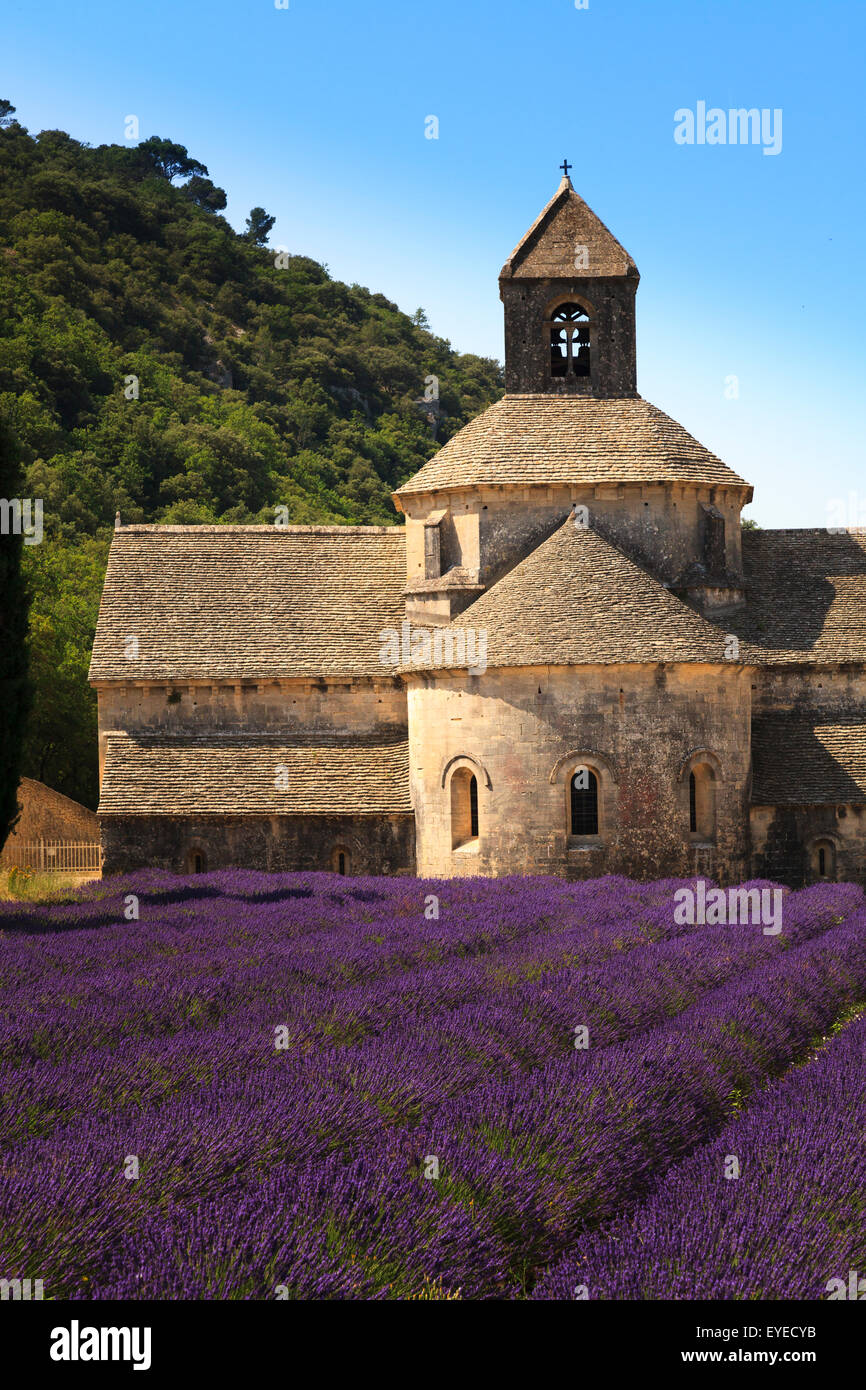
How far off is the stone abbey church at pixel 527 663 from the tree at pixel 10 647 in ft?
19.4

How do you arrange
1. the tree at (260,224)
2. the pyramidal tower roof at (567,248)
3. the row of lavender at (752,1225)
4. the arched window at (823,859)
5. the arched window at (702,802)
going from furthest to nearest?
the tree at (260,224) → the pyramidal tower roof at (567,248) → the arched window at (823,859) → the arched window at (702,802) → the row of lavender at (752,1225)

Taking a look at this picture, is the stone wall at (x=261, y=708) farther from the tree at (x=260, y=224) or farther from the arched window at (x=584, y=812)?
the tree at (x=260, y=224)

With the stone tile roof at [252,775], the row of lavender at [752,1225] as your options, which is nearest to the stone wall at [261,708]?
the stone tile roof at [252,775]

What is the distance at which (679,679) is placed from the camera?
80.7 ft

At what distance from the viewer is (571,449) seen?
28266mm

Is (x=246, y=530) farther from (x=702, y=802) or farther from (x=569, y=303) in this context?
(x=702, y=802)

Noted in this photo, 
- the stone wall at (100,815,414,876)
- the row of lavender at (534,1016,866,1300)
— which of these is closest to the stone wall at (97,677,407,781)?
the stone wall at (100,815,414,876)

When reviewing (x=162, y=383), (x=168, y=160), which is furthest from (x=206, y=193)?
(x=162, y=383)

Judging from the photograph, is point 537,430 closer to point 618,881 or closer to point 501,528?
point 501,528

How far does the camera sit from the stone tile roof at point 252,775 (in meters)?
26.5

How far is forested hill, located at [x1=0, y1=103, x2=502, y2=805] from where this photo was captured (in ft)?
165

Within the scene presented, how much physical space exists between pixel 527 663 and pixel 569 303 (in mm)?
10191
